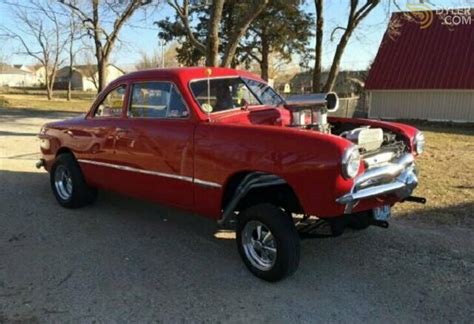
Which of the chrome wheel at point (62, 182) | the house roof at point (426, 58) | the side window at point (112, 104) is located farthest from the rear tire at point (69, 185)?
the house roof at point (426, 58)

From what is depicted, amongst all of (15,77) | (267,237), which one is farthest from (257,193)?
Result: (15,77)

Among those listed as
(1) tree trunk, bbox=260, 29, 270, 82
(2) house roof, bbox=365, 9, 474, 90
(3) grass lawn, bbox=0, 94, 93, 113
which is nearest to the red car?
(2) house roof, bbox=365, 9, 474, 90

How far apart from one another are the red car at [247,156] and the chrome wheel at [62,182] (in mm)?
362

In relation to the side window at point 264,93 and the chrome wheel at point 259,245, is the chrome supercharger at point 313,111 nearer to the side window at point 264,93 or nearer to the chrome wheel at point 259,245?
the side window at point 264,93

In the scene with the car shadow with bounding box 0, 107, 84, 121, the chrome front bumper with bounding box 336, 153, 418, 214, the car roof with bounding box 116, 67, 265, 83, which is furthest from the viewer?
the car shadow with bounding box 0, 107, 84, 121

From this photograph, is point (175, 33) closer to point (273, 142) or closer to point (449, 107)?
point (449, 107)

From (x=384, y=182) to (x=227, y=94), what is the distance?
6.48ft

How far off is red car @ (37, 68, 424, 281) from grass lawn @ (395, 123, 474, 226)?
5.33 feet

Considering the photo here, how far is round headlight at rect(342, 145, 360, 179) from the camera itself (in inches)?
152

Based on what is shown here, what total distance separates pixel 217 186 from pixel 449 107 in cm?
2311

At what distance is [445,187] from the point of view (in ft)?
26.4

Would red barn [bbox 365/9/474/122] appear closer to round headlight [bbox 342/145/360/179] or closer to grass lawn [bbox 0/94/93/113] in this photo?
grass lawn [bbox 0/94/93/113]

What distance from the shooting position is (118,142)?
5766mm

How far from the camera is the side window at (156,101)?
17.0 feet
